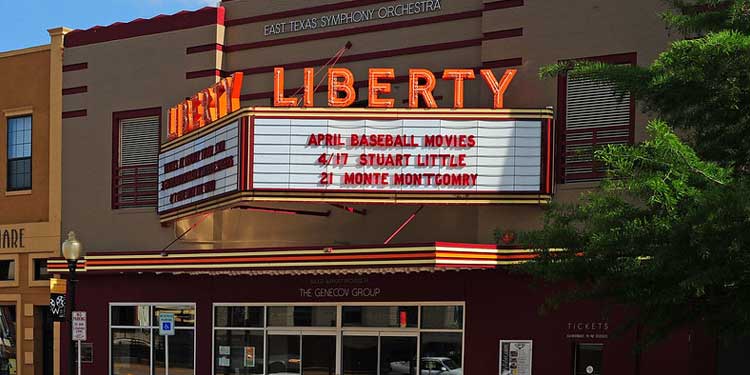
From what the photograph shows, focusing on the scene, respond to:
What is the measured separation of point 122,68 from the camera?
2644cm

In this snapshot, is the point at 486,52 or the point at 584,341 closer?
the point at 584,341

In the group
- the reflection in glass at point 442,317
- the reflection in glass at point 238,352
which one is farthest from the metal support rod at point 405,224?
the reflection in glass at point 238,352

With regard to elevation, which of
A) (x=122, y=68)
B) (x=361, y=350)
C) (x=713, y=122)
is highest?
(x=122, y=68)

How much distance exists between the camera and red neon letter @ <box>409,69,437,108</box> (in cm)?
2058

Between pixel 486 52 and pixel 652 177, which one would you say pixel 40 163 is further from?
pixel 652 177

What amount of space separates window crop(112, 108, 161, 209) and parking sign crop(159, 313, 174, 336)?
259 centimetres

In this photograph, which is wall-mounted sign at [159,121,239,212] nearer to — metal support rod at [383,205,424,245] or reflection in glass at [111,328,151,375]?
reflection in glass at [111,328,151,375]

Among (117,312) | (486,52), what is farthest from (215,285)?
(486,52)

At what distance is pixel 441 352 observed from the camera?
21562 mm

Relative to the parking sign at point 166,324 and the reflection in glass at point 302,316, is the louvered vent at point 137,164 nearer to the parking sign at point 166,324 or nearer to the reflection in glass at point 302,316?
the parking sign at point 166,324

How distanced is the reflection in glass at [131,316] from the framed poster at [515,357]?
8729 mm

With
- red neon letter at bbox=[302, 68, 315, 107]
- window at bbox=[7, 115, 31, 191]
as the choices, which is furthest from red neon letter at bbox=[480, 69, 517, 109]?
window at bbox=[7, 115, 31, 191]

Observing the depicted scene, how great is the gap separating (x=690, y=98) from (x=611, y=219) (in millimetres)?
1773

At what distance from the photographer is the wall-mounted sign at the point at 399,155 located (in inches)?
803
